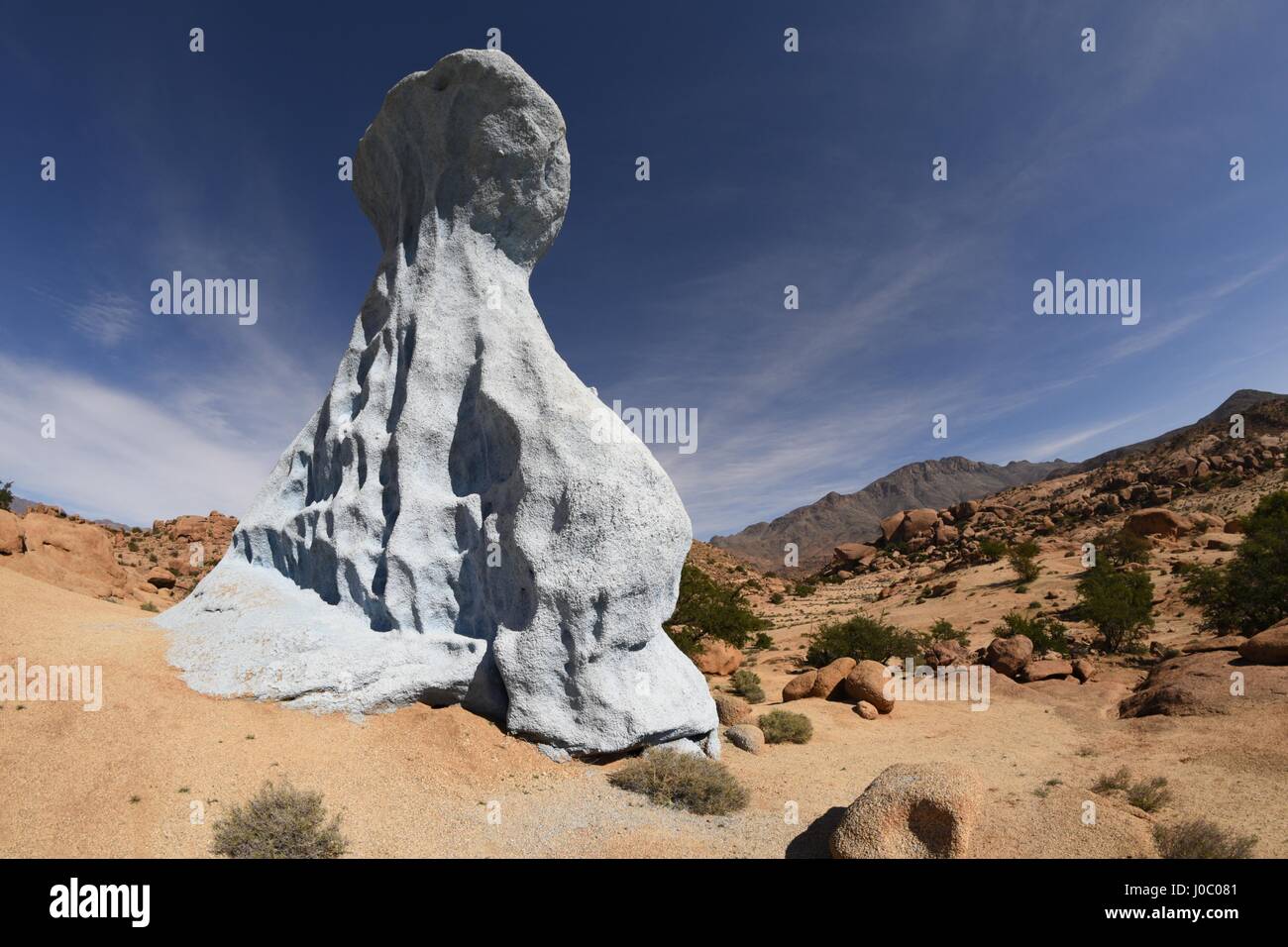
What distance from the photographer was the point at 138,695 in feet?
21.0

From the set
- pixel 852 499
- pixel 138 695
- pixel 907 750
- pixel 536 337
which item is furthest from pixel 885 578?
pixel 852 499

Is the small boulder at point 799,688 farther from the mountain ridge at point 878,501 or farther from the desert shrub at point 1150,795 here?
the mountain ridge at point 878,501

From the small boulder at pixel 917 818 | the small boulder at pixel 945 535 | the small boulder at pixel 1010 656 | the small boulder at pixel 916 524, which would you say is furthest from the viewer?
the small boulder at pixel 916 524

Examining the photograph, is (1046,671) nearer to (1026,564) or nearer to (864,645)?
(864,645)

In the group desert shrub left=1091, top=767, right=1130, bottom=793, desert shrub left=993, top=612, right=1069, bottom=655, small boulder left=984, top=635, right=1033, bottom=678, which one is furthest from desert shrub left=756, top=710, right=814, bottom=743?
desert shrub left=993, top=612, right=1069, bottom=655

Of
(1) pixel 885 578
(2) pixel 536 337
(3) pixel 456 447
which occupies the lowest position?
(1) pixel 885 578

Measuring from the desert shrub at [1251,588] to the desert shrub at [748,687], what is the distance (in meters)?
11.3

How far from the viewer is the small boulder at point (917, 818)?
16.1 feet

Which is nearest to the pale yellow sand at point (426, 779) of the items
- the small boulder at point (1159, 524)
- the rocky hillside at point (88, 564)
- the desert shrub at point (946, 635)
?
the rocky hillside at point (88, 564)

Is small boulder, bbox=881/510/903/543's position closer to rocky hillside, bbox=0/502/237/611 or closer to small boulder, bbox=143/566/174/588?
rocky hillside, bbox=0/502/237/611

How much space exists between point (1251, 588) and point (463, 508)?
1759cm
